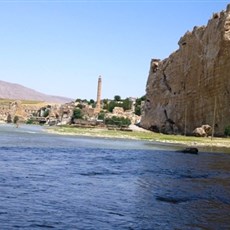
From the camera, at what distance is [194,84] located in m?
Result: 104

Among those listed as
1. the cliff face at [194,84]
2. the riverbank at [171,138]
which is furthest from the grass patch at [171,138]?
the cliff face at [194,84]

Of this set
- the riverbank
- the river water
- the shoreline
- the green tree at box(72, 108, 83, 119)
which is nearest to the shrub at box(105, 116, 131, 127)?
the green tree at box(72, 108, 83, 119)

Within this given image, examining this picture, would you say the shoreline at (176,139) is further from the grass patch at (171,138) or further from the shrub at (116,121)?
the shrub at (116,121)

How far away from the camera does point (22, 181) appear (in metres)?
19.3

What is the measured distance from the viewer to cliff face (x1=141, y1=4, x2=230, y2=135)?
90.9 m

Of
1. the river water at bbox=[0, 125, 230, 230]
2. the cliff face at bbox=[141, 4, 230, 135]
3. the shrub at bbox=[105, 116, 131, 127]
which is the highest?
the cliff face at bbox=[141, 4, 230, 135]

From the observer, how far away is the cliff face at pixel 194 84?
90875 mm

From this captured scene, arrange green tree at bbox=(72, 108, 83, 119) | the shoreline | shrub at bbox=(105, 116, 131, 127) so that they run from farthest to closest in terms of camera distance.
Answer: green tree at bbox=(72, 108, 83, 119), shrub at bbox=(105, 116, 131, 127), the shoreline

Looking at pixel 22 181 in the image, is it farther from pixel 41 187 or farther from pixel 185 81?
pixel 185 81

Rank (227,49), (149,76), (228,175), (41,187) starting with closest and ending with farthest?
1. (41,187)
2. (228,175)
3. (227,49)
4. (149,76)

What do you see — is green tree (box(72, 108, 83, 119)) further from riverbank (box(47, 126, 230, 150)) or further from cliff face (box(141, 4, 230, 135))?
riverbank (box(47, 126, 230, 150))

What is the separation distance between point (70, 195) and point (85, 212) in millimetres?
2898

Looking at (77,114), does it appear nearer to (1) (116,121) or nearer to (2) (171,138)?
(1) (116,121)

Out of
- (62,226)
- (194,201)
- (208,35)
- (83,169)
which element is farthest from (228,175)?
(208,35)
